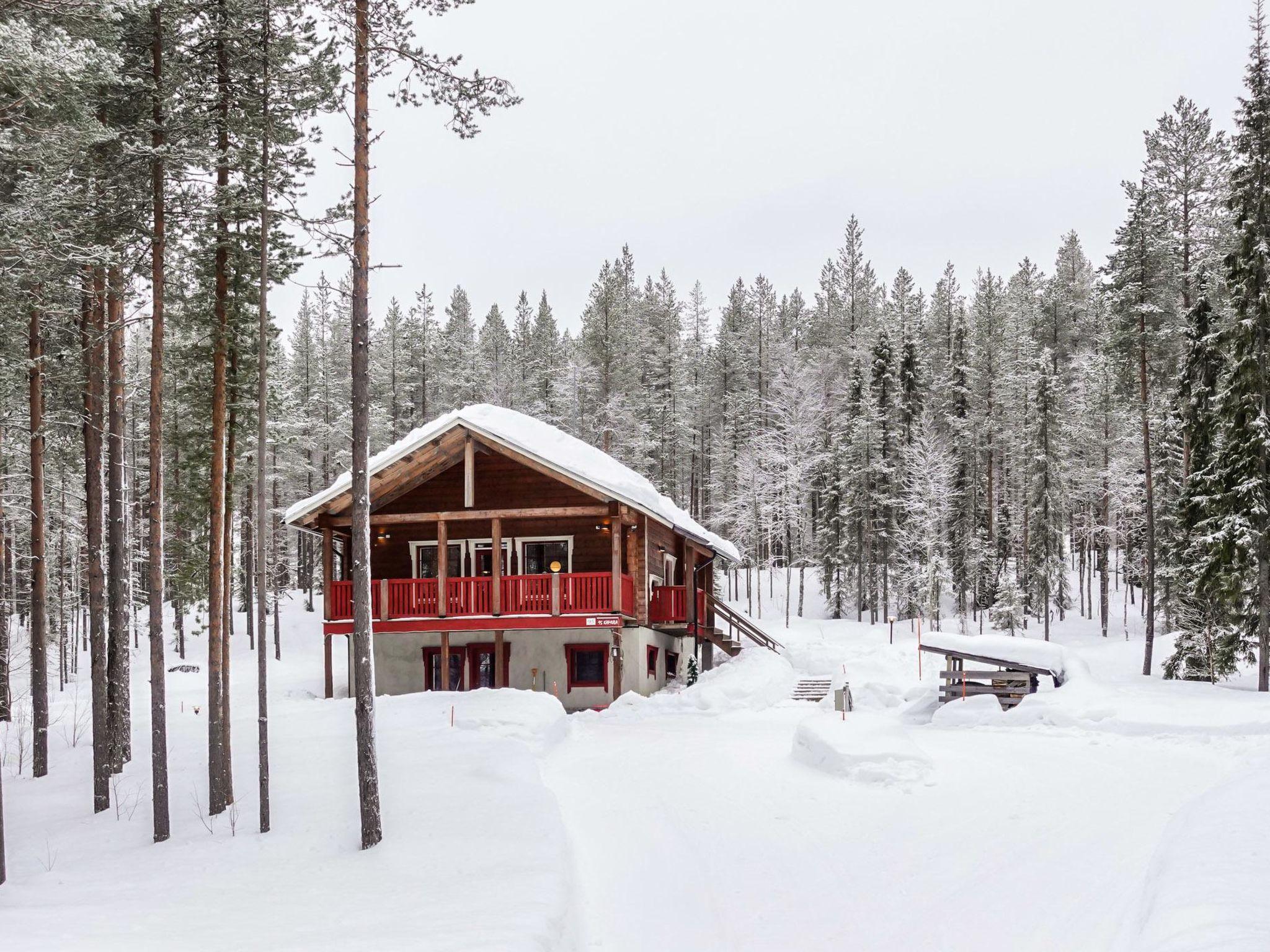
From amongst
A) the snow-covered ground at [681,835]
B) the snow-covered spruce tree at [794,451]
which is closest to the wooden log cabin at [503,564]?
Answer: the snow-covered ground at [681,835]

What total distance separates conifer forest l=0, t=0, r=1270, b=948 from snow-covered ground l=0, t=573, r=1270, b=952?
94 cm

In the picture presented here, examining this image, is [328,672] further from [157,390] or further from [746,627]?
[746,627]

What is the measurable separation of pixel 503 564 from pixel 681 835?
52.7 feet

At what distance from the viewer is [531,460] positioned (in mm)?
24828

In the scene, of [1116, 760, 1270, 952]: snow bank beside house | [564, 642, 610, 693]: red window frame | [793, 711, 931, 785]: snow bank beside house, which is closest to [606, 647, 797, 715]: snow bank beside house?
[564, 642, 610, 693]: red window frame

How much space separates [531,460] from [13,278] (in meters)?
13.2

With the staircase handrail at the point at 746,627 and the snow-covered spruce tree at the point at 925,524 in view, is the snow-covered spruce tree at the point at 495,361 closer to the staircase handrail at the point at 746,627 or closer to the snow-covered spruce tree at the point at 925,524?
the snow-covered spruce tree at the point at 925,524

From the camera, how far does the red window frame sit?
26.8 m

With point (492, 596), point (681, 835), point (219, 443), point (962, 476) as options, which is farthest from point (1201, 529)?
point (962, 476)

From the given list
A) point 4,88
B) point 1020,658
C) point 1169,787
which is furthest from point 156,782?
point 1020,658

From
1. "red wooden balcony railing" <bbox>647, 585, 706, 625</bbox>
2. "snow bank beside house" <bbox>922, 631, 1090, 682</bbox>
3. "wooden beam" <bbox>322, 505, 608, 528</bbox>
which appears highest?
"wooden beam" <bbox>322, 505, 608, 528</bbox>

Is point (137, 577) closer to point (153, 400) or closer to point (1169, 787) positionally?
point (153, 400)

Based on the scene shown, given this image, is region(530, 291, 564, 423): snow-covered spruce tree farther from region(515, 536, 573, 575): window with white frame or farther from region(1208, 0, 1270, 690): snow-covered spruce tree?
region(1208, 0, 1270, 690): snow-covered spruce tree

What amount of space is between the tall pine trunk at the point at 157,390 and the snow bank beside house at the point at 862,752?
981cm
